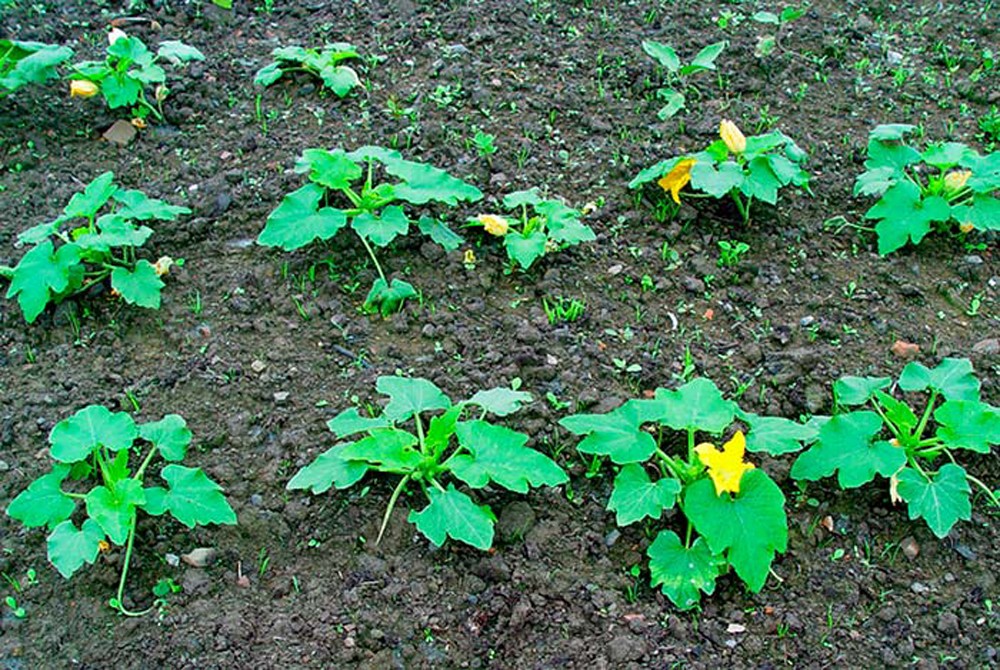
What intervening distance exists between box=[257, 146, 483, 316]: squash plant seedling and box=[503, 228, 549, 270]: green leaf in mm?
183

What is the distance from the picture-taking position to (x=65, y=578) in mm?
2451

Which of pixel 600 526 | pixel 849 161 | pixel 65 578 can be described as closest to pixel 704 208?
pixel 849 161

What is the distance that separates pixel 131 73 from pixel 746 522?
2.76m

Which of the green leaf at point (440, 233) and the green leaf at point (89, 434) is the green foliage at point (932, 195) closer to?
the green leaf at point (440, 233)

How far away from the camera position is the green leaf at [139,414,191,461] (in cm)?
260

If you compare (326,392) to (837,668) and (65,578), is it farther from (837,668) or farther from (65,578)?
(837,668)

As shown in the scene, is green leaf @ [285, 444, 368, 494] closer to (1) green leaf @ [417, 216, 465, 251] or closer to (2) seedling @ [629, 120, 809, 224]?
(1) green leaf @ [417, 216, 465, 251]

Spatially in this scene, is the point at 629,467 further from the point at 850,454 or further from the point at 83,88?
the point at 83,88

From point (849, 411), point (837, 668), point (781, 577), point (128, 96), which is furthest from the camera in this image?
point (128, 96)

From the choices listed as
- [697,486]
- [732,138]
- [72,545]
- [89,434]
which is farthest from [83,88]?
[697,486]

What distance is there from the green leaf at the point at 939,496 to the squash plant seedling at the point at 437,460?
839 mm

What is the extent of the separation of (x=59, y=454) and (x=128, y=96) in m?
1.77

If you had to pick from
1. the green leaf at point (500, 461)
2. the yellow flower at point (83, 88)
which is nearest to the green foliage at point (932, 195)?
the green leaf at point (500, 461)

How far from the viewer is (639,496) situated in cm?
248
